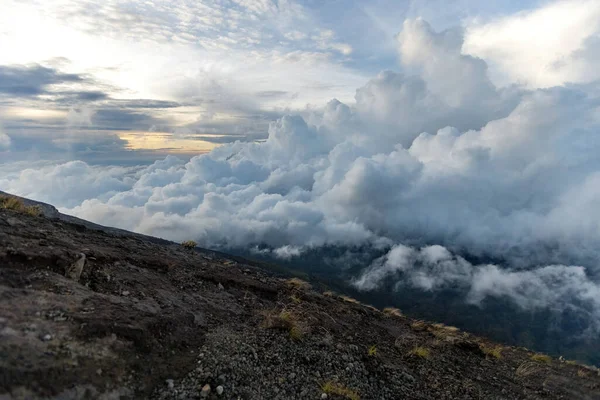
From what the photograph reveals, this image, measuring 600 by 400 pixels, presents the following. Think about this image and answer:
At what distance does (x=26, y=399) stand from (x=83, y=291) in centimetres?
330

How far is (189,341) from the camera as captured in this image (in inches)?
329

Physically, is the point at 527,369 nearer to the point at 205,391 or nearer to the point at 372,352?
the point at 372,352

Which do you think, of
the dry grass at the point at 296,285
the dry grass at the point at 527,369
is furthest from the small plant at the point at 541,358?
the dry grass at the point at 296,285

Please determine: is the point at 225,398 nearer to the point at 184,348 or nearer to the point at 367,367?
the point at 184,348

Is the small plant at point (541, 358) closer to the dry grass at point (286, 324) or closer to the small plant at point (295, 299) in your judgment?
the small plant at point (295, 299)

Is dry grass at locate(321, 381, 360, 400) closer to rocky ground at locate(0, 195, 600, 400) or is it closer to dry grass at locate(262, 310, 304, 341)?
rocky ground at locate(0, 195, 600, 400)

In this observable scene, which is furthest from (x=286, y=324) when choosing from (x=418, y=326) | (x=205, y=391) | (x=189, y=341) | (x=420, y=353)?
(x=418, y=326)

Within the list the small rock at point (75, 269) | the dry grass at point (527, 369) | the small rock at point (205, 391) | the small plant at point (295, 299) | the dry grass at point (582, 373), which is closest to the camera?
the small rock at point (205, 391)

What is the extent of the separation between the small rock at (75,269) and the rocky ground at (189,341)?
0.11 feet

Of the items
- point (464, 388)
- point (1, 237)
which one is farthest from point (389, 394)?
point (1, 237)

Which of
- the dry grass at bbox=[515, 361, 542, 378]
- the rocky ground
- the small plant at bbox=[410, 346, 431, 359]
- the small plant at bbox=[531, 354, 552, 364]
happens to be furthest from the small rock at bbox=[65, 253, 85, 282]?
the small plant at bbox=[531, 354, 552, 364]

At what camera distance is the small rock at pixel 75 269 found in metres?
9.03

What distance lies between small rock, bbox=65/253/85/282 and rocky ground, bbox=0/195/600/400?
34 millimetres

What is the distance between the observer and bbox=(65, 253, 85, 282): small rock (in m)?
9.03
